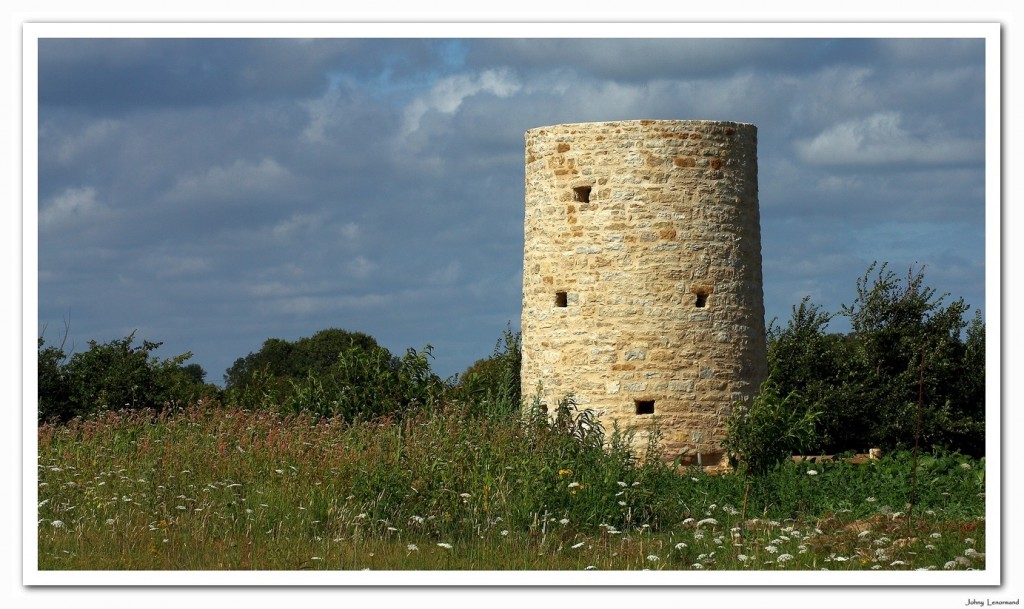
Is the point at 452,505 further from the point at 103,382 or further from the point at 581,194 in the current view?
the point at 103,382

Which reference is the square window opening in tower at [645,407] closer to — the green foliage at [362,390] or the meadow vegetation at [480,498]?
the meadow vegetation at [480,498]

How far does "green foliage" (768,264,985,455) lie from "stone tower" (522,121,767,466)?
4473mm

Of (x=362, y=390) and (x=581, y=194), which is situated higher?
(x=581, y=194)

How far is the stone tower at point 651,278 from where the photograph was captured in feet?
55.2

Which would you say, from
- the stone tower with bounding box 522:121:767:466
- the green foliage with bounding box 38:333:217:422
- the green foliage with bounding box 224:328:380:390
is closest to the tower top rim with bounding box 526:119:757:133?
the stone tower with bounding box 522:121:767:466

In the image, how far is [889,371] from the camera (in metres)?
22.3

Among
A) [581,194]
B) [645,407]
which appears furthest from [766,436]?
[581,194]

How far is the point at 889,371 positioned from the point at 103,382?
12.4 metres

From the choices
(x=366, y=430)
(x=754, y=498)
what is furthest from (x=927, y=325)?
(x=366, y=430)

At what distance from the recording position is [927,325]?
22.4m

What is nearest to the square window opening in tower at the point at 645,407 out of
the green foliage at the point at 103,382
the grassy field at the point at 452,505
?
the grassy field at the point at 452,505

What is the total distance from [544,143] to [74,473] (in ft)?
23.9

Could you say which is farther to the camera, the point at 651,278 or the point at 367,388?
the point at 367,388
